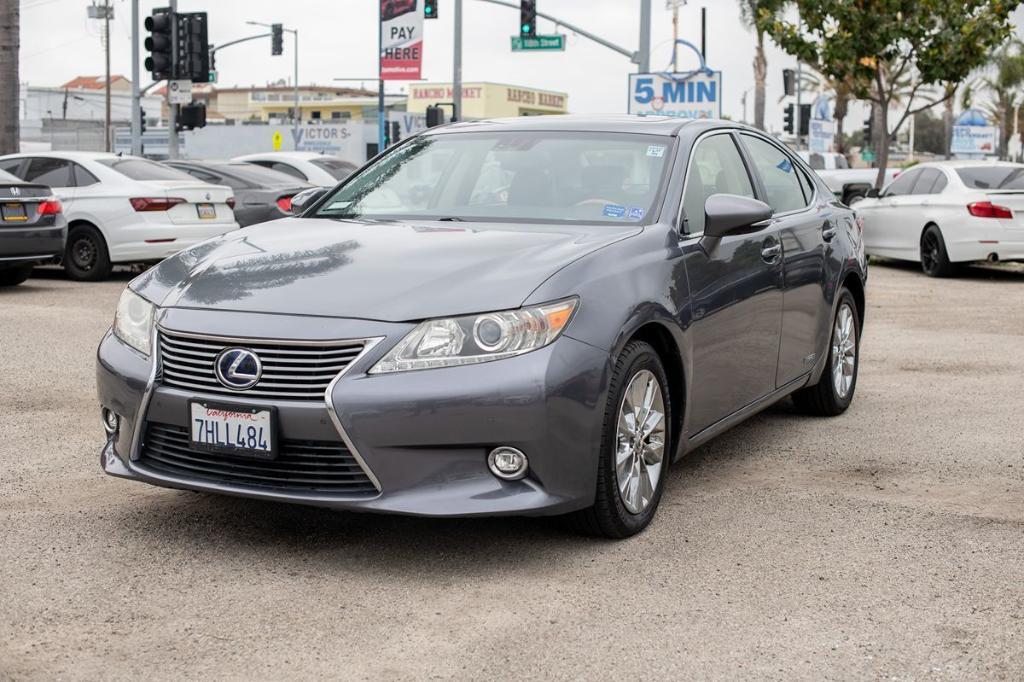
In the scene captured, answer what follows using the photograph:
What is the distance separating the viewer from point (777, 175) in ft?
22.7

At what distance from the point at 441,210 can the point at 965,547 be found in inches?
97.3

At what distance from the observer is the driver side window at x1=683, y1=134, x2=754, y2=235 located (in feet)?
18.7

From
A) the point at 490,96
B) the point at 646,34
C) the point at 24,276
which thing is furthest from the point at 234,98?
the point at 24,276

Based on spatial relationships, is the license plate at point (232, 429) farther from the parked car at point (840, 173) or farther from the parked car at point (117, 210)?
the parked car at point (840, 173)

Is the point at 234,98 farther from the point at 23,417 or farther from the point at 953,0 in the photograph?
the point at 23,417

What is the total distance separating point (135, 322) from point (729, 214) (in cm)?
234

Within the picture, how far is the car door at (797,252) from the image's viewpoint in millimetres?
6508

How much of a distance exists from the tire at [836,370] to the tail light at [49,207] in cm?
873

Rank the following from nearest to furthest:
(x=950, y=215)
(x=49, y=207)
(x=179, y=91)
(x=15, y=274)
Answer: (x=49, y=207) → (x=15, y=274) → (x=950, y=215) → (x=179, y=91)

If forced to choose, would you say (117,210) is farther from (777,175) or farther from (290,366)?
(290,366)

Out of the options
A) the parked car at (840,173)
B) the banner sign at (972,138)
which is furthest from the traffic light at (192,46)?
the banner sign at (972,138)

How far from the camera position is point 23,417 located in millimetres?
7199

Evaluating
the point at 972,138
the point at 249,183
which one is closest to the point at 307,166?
the point at 249,183

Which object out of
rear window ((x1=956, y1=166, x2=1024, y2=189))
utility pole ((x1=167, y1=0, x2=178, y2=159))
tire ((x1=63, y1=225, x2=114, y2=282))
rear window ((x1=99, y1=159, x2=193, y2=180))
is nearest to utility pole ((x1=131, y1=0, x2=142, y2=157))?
utility pole ((x1=167, y1=0, x2=178, y2=159))
